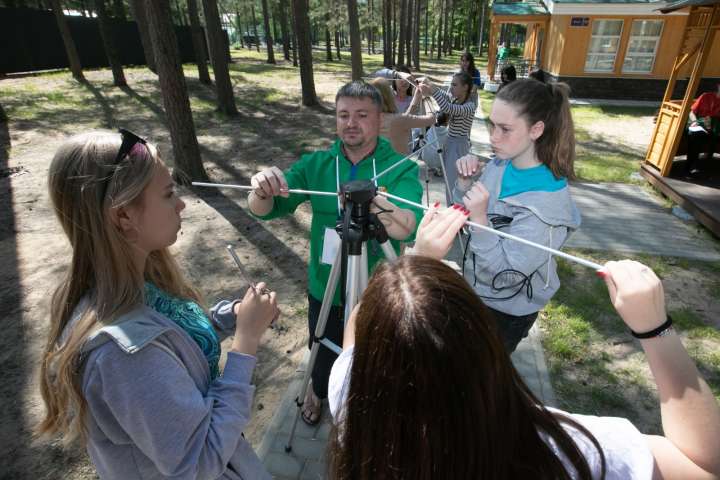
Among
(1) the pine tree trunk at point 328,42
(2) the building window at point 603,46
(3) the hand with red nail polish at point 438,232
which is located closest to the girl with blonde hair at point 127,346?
(3) the hand with red nail polish at point 438,232

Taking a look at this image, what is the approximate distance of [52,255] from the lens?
190 inches

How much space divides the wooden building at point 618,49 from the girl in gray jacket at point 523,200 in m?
16.7

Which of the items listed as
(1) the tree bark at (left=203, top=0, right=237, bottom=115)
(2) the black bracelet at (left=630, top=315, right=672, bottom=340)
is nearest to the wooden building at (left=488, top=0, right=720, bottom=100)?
(1) the tree bark at (left=203, top=0, right=237, bottom=115)

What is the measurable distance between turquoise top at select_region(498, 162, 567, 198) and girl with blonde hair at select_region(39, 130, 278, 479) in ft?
4.57

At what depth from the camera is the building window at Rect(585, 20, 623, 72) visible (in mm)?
15250

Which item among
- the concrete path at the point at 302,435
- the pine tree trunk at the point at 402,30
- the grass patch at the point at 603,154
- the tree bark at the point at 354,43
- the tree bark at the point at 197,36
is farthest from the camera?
the pine tree trunk at the point at 402,30

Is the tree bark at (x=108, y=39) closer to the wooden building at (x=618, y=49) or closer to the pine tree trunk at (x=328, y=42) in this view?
the wooden building at (x=618, y=49)

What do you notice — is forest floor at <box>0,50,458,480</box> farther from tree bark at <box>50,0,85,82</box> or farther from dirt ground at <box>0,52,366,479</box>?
tree bark at <box>50,0,85,82</box>

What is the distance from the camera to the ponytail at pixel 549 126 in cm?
200

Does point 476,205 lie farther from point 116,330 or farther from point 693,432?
point 116,330

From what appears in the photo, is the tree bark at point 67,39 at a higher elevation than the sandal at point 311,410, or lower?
higher

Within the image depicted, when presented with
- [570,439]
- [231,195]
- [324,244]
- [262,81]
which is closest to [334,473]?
[570,439]

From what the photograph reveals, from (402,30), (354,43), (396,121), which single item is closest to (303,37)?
(354,43)

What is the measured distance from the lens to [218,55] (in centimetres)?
1091
